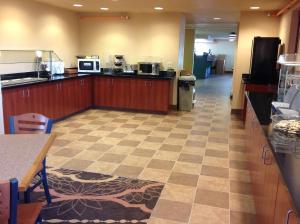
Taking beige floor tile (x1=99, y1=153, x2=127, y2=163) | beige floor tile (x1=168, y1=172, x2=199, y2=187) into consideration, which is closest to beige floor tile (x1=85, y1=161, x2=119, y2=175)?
beige floor tile (x1=99, y1=153, x2=127, y2=163)

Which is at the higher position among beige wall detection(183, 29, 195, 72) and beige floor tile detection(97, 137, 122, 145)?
beige wall detection(183, 29, 195, 72)

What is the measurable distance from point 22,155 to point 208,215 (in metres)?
1.68

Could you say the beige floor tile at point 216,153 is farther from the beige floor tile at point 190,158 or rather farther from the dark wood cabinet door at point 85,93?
the dark wood cabinet door at point 85,93

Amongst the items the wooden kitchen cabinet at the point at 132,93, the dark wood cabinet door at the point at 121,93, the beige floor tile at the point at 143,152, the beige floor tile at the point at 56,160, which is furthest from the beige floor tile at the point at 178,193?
the dark wood cabinet door at the point at 121,93

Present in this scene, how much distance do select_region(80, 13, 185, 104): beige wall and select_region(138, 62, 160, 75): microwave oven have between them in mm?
303

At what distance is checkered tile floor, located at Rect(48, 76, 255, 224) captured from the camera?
266cm

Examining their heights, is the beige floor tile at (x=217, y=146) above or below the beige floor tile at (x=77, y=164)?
above

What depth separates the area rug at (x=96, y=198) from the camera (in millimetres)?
2453

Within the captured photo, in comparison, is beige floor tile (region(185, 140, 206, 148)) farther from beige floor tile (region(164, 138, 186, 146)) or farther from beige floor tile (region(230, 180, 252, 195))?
beige floor tile (region(230, 180, 252, 195))

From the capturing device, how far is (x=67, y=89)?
229 inches

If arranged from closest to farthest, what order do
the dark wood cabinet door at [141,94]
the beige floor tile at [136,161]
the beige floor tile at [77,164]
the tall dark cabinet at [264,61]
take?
the beige floor tile at [77,164] → the beige floor tile at [136,161] → the tall dark cabinet at [264,61] → the dark wood cabinet door at [141,94]

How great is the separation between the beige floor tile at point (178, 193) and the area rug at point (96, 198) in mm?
77

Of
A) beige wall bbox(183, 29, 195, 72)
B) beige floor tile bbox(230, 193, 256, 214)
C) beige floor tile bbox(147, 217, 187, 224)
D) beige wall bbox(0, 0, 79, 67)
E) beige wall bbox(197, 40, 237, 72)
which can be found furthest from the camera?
beige wall bbox(197, 40, 237, 72)

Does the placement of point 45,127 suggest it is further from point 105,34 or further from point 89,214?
point 105,34
